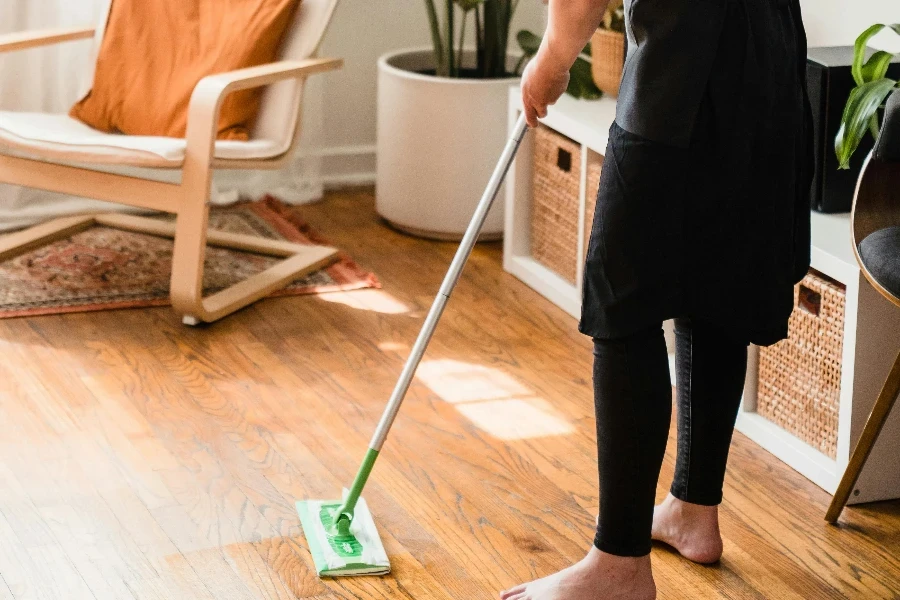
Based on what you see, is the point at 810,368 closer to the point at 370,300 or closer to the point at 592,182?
the point at 592,182

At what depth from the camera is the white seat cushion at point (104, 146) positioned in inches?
100.0

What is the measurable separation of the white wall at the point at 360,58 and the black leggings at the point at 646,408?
2.27 metres

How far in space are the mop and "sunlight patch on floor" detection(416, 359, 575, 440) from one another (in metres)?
0.48

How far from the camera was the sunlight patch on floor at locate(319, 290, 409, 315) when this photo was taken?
9.25ft

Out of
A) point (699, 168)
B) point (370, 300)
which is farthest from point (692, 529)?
point (370, 300)

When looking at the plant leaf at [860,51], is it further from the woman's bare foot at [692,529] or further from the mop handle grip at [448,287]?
the woman's bare foot at [692,529]

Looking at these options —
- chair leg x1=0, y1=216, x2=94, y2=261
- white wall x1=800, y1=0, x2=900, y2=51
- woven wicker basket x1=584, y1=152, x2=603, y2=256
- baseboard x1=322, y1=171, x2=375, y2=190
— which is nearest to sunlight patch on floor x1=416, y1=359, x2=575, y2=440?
woven wicker basket x1=584, y1=152, x2=603, y2=256

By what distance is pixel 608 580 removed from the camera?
1.56 meters

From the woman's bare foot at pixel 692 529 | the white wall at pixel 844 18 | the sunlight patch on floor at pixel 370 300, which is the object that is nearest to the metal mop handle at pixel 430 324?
the woman's bare foot at pixel 692 529

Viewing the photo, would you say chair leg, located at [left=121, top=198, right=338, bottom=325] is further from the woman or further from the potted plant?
the woman

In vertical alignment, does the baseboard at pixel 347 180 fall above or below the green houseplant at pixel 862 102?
below

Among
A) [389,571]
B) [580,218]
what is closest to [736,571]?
[389,571]

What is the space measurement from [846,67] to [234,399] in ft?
4.25

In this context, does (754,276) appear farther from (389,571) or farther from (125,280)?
(125,280)
